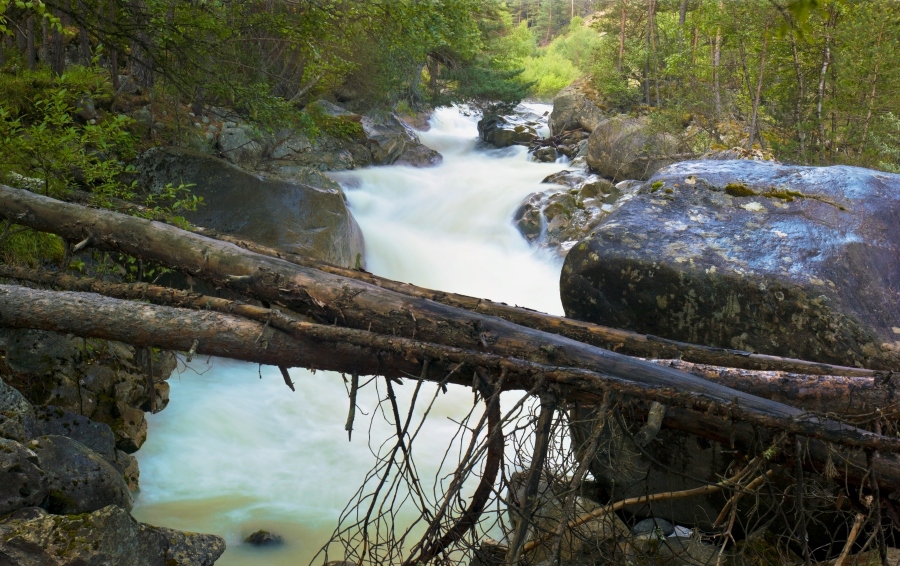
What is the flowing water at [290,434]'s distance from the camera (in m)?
4.80

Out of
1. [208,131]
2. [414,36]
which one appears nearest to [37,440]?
[414,36]

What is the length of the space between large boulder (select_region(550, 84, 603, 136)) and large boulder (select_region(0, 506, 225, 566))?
17614 millimetres

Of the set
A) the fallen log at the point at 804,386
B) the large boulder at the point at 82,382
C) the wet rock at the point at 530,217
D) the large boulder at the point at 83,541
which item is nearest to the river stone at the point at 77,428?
the large boulder at the point at 82,382

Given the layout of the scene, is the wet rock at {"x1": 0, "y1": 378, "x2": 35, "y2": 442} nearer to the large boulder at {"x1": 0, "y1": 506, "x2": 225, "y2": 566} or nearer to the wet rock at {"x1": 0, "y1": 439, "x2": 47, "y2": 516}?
the wet rock at {"x1": 0, "y1": 439, "x2": 47, "y2": 516}

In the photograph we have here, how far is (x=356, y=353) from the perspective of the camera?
2.80 metres

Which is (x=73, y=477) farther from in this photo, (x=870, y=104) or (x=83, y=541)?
(x=870, y=104)

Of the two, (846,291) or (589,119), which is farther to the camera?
(589,119)

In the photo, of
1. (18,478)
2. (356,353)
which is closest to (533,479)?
(356,353)

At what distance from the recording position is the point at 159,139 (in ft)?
29.6

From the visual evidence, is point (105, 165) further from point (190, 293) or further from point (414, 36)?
point (414, 36)

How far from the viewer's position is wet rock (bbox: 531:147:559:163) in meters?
17.6

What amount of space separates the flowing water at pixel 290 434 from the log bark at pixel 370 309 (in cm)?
55

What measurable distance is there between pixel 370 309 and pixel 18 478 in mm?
1653

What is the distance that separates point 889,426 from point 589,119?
17245mm
